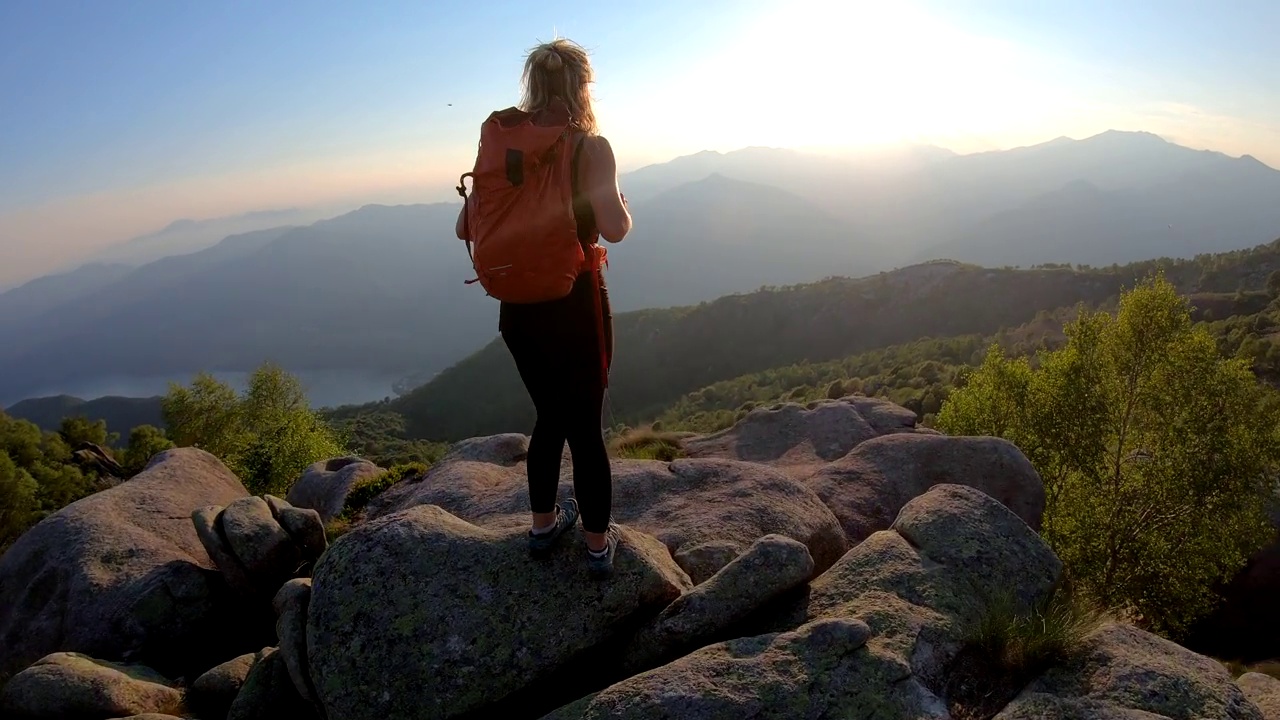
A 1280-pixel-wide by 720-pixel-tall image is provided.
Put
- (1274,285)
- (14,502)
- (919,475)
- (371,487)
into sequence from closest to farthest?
(919,475)
(371,487)
(14,502)
(1274,285)

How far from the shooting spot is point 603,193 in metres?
5.53

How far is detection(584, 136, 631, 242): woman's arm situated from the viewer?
547 cm

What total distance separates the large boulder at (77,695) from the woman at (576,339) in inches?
213

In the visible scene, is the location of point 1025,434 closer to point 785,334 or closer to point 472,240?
point 472,240

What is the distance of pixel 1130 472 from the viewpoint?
72.1 ft

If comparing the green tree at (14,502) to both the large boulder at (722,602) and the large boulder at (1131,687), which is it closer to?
the large boulder at (722,602)

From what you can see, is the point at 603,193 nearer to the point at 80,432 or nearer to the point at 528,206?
the point at 528,206

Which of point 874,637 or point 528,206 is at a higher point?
point 528,206

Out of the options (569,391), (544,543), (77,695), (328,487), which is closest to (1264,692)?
(544,543)

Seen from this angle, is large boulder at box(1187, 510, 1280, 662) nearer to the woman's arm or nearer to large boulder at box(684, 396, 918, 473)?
large boulder at box(684, 396, 918, 473)

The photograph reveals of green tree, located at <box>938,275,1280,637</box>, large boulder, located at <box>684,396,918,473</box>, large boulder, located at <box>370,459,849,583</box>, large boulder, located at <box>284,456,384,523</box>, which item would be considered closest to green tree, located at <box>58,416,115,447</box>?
large boulder, located at <box>284,456,384,523</box>

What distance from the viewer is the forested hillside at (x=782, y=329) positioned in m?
99.7

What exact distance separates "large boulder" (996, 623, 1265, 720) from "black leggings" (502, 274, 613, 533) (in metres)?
3.91

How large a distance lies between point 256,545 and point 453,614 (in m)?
6.04
